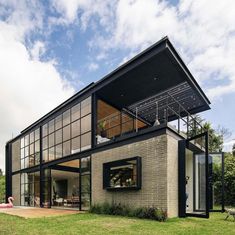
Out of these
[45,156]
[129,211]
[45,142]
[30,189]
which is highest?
[45,142]

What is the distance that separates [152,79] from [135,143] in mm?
3296

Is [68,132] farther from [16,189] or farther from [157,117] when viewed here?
[16,189]

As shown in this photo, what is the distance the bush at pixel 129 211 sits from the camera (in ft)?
36.1

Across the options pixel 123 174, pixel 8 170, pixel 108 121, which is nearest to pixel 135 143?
pixel 123 174

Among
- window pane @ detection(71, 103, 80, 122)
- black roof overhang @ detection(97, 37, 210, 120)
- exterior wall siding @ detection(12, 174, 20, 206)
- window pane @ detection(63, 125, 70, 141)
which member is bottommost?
exterior wall siding @ detection(12, 174, 20, 206)

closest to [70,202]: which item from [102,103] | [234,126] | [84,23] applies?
[102,103]

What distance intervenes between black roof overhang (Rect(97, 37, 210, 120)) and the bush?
5.86 metres

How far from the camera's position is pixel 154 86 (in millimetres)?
15188

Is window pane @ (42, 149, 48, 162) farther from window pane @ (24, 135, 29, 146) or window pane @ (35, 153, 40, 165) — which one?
window pane @ (24, 135, 29, 146)

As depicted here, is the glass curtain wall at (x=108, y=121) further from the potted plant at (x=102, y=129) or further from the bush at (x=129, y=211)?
the bush at (x=129, y=211)

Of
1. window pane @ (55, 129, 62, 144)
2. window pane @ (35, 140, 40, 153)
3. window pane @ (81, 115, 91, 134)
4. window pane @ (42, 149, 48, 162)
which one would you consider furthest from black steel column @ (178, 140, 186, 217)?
window pane @ (35, 140, 40, 153)

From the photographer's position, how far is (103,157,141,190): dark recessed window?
41.2 feet

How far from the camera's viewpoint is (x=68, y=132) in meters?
19.1

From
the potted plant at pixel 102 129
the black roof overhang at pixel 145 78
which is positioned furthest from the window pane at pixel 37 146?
the potted plant at pixel 102 129
